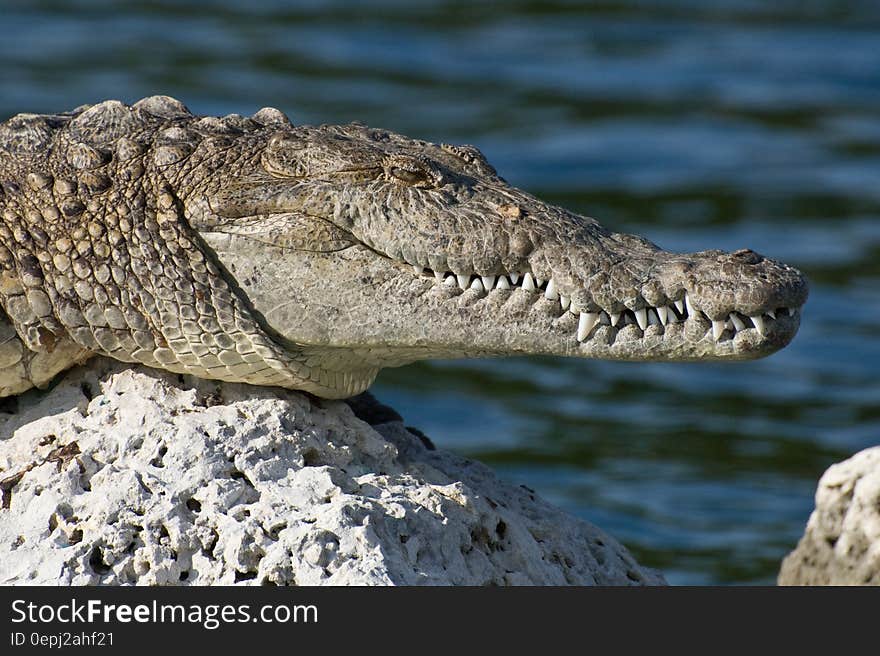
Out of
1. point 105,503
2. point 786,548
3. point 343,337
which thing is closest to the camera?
point 105,503

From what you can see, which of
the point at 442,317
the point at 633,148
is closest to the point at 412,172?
the point at 442,317

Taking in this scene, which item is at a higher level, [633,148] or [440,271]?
[633,148]

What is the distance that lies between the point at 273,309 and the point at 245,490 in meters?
0.48

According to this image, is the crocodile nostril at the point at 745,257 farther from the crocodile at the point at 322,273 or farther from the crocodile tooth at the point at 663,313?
the crocodile tooth at the point at 663,313

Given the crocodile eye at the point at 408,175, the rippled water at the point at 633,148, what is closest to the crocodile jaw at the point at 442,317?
the crocodile eye at the point at 408,175

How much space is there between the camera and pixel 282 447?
144 inches

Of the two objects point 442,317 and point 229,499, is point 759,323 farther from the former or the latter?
point 229,499

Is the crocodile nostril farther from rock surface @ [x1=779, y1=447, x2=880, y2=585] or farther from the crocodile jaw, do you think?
rock surface @ [x1=779, y1=447, x2=880, y2=585]

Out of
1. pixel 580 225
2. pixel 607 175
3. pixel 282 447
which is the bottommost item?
pixel 282 447

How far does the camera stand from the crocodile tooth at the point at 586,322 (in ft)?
11.9

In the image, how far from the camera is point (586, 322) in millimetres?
3621

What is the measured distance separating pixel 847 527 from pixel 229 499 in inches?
94.0
